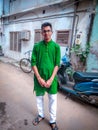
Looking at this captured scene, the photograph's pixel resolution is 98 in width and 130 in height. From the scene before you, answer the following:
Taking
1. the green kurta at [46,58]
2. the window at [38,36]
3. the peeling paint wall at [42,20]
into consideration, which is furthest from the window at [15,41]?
the green kurta at [46,58]

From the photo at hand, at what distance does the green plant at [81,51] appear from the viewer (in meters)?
4.22

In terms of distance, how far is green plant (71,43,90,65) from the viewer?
4.22 m

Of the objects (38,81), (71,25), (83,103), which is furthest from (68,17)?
(38,81)

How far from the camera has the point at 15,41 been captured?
8078 mm

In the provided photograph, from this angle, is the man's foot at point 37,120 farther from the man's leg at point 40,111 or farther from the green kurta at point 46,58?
the green kurta at point 46,58

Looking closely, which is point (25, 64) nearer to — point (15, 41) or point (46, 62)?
point (15, 41)

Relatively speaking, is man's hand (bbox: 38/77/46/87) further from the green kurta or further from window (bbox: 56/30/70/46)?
window (bbox: 56/30/70/46)

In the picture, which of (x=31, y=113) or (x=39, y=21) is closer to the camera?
(x=31, y=113)

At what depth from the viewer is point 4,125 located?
88.5 inches

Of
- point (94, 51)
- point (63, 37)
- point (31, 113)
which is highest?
point (63, 37)

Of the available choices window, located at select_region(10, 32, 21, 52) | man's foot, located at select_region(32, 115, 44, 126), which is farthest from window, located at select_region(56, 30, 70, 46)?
man's foot, located at select_region(32, 115, 44, 126)

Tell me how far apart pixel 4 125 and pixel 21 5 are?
6684mm

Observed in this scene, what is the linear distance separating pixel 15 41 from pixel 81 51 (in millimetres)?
4943

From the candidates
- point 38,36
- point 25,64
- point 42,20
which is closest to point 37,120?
point 25,64
